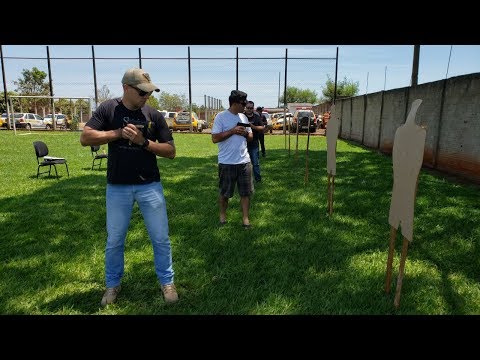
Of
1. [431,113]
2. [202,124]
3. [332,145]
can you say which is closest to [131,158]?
[332,145]

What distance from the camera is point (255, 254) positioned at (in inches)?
159

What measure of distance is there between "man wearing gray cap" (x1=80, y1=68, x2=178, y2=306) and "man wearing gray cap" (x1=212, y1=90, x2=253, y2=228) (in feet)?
5.72

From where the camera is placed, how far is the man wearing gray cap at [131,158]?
2627mm

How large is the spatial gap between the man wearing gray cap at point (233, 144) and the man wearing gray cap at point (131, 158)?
1745mm

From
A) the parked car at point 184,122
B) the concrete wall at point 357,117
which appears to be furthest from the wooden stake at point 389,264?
the parked car at point 184,122

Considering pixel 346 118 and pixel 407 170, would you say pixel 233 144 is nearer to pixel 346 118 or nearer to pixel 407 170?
pixel 407 170

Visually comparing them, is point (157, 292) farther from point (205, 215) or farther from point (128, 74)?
point (205, 215)

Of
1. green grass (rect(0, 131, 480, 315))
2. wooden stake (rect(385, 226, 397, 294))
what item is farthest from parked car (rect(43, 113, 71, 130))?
wooden stake (rect(385, 226, 397, 294))

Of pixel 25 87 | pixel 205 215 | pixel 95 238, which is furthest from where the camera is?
pixel 25 87

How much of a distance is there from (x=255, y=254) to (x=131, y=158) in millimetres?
1965

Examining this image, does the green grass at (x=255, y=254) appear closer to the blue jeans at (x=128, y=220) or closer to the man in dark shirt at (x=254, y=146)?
the blue jeans at (x=128, y=220)

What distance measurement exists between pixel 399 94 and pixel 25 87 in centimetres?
4365

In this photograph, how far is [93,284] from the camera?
11.1 feet

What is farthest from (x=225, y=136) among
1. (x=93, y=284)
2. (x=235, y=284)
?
(x=93, y=284)
